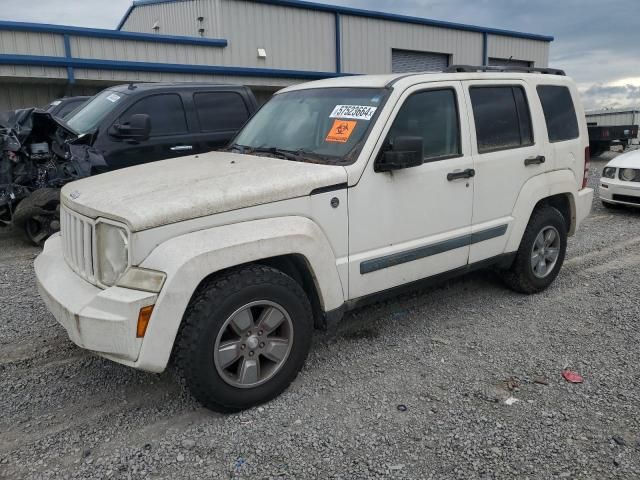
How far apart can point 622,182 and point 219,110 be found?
20.4 feet

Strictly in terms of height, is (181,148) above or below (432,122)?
below

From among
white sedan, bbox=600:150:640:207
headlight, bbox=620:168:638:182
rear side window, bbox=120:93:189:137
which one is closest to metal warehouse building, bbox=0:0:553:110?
rear side window, bbox=120:93:189:137

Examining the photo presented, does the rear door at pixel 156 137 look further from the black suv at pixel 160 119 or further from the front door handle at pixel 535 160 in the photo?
the front door handle at pixel 535 160

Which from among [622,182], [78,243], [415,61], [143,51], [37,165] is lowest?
[622,182]

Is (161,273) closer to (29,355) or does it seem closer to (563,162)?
(29,355)

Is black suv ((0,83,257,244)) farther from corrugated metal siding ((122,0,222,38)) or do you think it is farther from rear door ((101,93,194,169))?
corrugated metal siding ((122,0,222,38))

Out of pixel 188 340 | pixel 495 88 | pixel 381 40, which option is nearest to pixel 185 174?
pixel 188 340

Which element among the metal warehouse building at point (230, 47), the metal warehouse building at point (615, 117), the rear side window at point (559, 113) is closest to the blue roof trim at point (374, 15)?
the metal warehouse building at point (230, 47)

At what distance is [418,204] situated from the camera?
391cm

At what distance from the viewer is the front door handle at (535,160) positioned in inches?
184

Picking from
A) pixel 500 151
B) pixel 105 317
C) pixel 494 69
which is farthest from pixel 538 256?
pixel 105 317

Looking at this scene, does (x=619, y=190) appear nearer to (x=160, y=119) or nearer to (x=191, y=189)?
(x=160, y=119)

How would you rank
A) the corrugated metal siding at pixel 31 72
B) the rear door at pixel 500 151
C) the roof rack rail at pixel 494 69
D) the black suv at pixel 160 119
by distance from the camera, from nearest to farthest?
the rear door at pixel 500 151
the roof rack rail at pixel 494 69
the black suv at pixel 160 119
the corrugated metal siding at pixel 31 72

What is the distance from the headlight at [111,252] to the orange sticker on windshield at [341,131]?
60.7 inches
